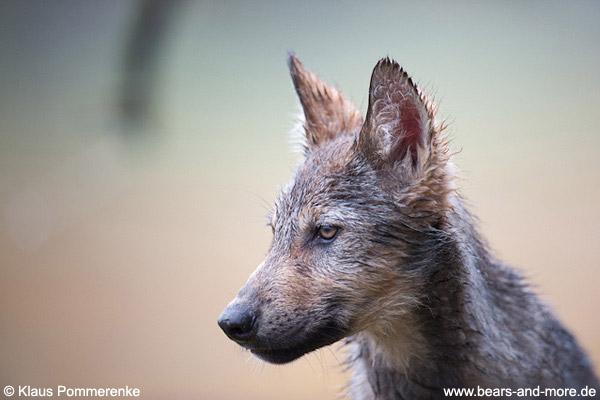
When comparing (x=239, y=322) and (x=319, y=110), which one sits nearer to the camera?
(x=239, y=322)

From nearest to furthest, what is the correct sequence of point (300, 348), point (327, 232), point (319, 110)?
point (300, 348) < point (327, 232) < point (319, 110)

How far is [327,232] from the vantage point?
2.23 meters

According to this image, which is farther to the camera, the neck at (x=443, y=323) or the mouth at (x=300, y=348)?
the neck at (x=443, y=323)

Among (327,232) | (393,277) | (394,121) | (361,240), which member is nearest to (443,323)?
(393,277)

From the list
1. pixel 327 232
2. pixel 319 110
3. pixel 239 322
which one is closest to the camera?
pixel 239 322

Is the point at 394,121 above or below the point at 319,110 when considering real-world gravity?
below

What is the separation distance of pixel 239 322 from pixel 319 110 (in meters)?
1.42

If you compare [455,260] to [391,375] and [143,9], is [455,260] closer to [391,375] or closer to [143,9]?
[391,375]

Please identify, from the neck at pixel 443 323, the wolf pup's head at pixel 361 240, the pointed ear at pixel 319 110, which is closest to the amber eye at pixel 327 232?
the wolf pup's head at pixel 361 240

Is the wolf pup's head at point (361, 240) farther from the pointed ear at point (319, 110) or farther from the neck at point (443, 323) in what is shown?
the pointed ear at point (319, 110)

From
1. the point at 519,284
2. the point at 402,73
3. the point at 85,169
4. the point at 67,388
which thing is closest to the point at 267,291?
the point at 402,73

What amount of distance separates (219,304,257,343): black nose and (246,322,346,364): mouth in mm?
100

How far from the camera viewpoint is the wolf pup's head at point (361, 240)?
2080mm

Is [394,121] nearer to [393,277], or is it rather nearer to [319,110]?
[393,277]
